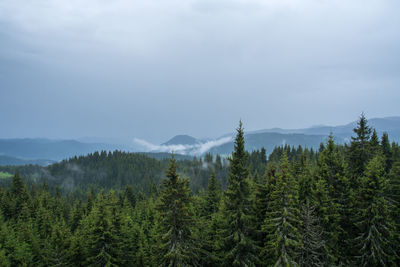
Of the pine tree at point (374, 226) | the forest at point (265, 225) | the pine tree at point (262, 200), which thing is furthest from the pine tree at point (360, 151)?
the pine tree at point (262, 200)

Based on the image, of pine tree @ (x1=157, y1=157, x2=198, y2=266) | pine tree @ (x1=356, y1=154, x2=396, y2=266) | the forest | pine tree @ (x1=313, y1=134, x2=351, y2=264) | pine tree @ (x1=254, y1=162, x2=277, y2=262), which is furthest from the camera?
pine tree @ (x1=254, y1=162, x2=277, y2=262)

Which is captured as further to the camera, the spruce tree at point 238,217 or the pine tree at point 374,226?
the pine tree at point 374,226

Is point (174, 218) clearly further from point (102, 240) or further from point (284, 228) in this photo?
point (102, 240)

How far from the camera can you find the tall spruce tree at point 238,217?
2275 centimetres

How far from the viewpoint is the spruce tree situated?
896 inches

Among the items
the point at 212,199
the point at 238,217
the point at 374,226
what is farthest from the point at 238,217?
the point at 212,199

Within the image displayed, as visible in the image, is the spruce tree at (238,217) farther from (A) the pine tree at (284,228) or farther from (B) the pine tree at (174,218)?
(B) the pine tree at (174,218)

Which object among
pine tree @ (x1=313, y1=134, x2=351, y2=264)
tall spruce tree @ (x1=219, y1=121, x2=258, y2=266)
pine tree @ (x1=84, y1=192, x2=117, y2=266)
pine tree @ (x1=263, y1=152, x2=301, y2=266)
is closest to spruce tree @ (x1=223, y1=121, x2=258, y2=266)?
tall spruce tree @ (x1=219, y1=121, x2=258, y2=266)

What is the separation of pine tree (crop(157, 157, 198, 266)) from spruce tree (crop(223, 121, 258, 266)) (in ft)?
11.9

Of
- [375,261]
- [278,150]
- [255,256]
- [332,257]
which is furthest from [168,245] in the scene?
[278,150]

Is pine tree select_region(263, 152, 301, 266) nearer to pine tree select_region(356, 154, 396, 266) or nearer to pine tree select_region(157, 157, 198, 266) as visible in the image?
pine tree select_region(157, 157, 198, 266)

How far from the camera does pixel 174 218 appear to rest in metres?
21.9

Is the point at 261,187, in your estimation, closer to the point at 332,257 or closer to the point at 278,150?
the point at 332,257

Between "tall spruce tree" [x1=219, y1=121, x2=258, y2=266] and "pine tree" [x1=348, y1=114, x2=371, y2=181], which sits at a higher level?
"pine tree" [x1=348, y1=114, x2=371, y2=181]
